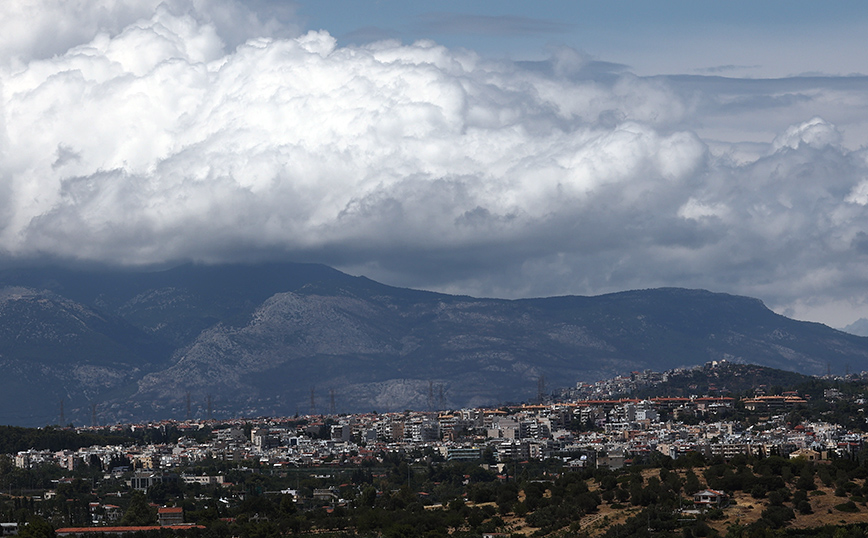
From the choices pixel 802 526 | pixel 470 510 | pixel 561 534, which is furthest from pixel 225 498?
pixel 802 526

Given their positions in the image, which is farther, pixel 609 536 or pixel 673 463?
pixel 673 463

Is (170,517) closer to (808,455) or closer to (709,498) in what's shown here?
(709,498)

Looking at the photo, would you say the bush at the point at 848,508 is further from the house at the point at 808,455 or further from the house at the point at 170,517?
the house at the point at 170,517

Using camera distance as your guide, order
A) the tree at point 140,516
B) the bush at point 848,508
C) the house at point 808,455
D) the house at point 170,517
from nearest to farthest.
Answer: the bush at point 848,508
the house at point 808,455
the house at point 170,517
the tree at point 140,516

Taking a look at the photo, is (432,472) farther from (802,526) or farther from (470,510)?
(802,526)

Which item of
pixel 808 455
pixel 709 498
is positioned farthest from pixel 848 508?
pixel 808 455

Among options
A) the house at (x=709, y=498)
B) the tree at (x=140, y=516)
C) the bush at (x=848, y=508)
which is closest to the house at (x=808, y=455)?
the house at (x=709, y=498)

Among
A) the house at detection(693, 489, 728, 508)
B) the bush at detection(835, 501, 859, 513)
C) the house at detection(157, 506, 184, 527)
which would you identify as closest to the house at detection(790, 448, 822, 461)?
the house at detection(693, 489, 728, 508)

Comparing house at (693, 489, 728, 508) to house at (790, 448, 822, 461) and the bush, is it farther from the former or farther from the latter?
house at (790, 448, 822, 461)
